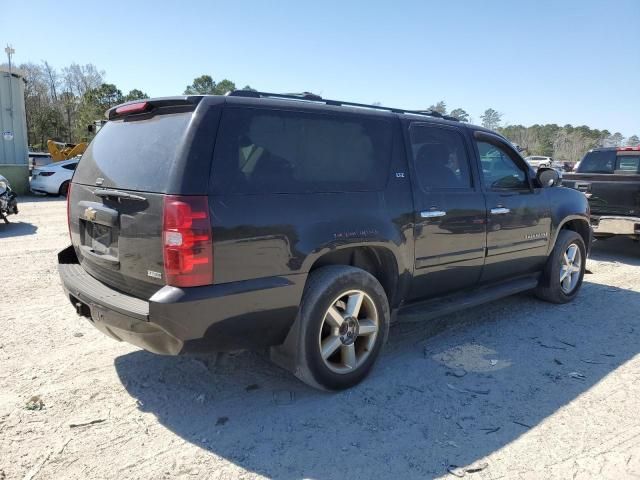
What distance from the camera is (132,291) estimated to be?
304 cm

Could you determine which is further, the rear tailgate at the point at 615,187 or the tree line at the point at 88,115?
the tree line at the point at 88,115

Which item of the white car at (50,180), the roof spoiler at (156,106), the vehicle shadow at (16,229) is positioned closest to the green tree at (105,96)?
the white car at (50,180)

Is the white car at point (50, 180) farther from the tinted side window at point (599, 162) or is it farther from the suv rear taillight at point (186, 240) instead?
the suv rear taillight at point (186, 240)

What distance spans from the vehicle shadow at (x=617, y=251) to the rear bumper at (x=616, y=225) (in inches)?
22.9

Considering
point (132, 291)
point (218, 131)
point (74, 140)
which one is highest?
point (74, 140)

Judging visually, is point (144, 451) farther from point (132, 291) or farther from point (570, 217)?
point (570, 217)

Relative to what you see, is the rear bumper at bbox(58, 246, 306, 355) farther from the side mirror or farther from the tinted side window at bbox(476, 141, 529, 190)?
the side mirror

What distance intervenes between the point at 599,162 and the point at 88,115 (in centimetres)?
4105

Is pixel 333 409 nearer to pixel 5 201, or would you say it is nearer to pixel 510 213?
pixel 510 213

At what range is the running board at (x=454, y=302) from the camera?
3957 mm

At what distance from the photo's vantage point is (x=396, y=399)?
3389 millimetres

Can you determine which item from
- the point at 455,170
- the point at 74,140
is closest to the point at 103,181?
the point at 455,170

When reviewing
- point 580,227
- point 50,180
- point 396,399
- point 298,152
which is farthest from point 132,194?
point 50,180

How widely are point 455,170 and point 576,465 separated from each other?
2495mm
